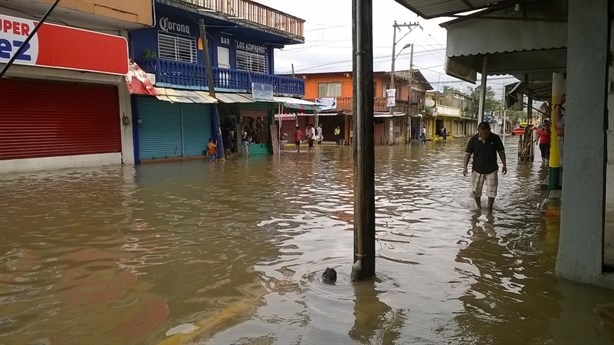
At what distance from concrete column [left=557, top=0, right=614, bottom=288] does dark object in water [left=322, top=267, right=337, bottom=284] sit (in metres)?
2.29

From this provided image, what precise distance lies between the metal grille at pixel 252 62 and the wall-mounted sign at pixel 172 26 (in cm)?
424

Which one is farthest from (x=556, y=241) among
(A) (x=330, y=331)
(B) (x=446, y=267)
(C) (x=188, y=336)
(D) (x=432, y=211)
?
(C) (x=188, y=336)

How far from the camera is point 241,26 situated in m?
24.0

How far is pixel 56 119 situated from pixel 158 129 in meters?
4.93

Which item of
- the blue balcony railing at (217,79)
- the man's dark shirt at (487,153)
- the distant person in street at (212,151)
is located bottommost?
the distant person in street at (212,151)

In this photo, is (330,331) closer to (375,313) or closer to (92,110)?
(375,313)

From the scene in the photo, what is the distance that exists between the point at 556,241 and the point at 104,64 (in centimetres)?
1486

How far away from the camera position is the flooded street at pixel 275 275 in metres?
3.76

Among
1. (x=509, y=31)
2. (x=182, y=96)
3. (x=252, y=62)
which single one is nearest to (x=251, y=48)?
(x=252, y=62)

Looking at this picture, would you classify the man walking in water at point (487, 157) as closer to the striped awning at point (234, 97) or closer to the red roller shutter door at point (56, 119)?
the red roller shutter door at point (56, 119)

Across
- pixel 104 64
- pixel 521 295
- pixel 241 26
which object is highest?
pixel 241 26

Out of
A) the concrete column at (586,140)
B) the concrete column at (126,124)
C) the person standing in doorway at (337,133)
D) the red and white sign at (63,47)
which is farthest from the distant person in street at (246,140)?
the concrete column at (586,140)

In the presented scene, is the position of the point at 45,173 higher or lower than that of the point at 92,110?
lower

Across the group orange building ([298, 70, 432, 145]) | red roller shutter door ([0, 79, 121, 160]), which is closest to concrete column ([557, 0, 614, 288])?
red roller shutter door ([0, 79, 121, 160])
